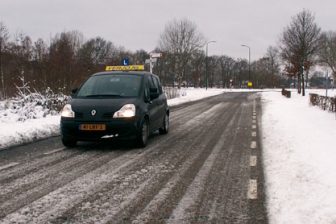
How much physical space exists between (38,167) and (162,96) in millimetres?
4812

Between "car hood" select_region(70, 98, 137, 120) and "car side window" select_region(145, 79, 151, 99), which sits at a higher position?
"car side window" select_region(145, 79, 151, 99)

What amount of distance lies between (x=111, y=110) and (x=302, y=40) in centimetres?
3276

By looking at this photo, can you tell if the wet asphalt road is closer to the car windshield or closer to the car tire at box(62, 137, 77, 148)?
the car tire at box(62, 137, 77, 148)

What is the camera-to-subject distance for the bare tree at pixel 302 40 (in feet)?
120

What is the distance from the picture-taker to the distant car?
7.79 meters

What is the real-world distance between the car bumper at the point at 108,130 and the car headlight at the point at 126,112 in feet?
0.35

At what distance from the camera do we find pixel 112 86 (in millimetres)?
8805

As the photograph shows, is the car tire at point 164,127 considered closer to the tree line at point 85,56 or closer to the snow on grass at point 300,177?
the snow on grass at point 300,177

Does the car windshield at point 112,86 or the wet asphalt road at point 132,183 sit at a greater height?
the car windshield at point 112,86

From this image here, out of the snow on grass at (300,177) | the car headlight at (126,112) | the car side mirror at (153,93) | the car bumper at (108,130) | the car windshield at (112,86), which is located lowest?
the snow on grass at (300,177)

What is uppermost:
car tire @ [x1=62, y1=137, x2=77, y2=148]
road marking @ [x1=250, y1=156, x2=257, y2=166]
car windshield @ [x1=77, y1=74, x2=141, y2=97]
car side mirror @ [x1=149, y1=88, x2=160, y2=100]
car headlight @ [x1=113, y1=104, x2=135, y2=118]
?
car windshield @ [x1=77, y1=74, x2=141, y2=97]

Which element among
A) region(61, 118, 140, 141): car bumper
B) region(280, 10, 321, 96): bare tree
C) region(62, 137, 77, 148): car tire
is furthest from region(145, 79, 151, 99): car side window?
region(280, 10, 321, 96): bare tree

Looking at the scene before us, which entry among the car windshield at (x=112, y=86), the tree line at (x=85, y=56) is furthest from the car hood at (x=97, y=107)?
the tree line at (x=85, y=56)

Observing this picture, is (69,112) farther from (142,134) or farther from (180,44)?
(180,44)
